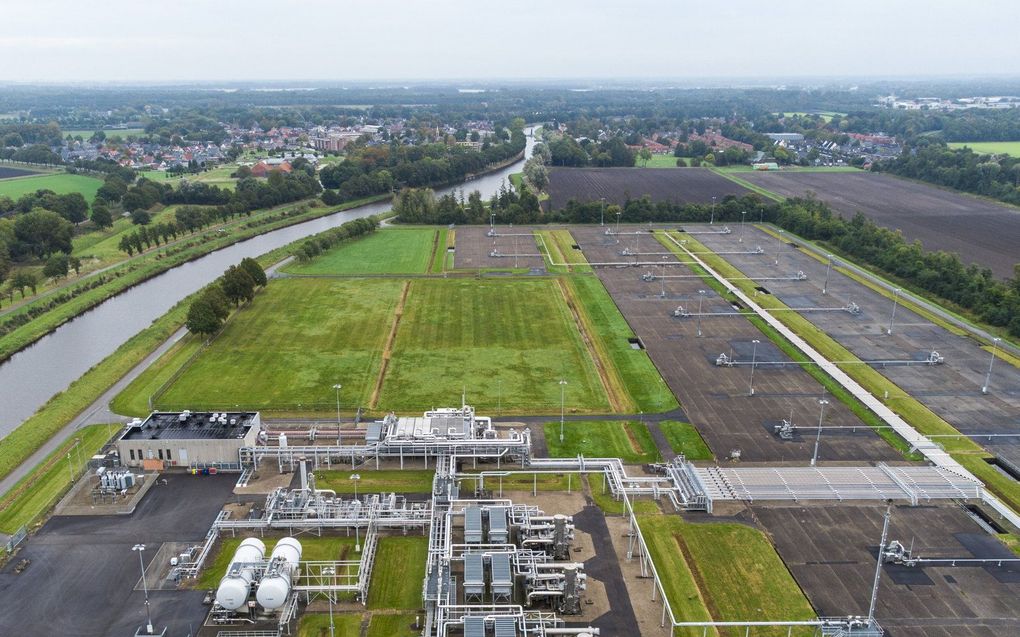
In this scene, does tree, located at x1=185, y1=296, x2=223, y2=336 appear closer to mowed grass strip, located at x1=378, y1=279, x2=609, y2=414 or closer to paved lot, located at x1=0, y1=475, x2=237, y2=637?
mowed grass strip, located at x1=378, y1=279, x2=609, y2=414

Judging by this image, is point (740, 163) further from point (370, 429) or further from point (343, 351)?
point (370, 429)

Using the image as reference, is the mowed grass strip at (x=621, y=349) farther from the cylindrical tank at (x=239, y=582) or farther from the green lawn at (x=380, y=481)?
the cylindrical tank at (x=239, y=582)

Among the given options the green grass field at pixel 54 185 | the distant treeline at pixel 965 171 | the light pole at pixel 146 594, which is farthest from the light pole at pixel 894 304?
the green grass field at pixel 54 185

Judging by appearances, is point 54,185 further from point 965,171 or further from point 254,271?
point 965,171

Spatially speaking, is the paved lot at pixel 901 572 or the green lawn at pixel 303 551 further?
the green lawn at pixel 303 551

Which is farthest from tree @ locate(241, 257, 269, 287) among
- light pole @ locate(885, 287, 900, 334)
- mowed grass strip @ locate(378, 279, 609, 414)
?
light pole @ locate(885, 287, 900, 334)

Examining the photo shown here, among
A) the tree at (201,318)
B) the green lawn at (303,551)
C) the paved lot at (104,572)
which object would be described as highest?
the tree at (201,318)
